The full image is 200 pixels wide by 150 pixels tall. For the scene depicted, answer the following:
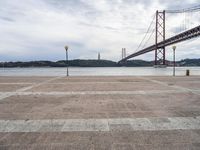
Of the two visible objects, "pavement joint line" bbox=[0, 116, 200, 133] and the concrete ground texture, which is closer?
the concrete ground texture

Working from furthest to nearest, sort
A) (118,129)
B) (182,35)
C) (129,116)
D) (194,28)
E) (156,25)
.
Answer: (156,25) → (182,35) → (194,28) → (129,116) → (118,129)

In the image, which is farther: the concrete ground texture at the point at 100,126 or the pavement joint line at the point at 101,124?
the pavement joint line at the point at 101,124

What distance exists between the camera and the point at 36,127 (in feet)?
17.0

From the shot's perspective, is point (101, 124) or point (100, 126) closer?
point (100, 126)

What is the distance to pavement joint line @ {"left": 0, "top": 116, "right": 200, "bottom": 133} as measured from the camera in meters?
5.04

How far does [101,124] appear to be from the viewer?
539 cm

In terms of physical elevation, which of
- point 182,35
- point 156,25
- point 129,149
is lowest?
point 129,149

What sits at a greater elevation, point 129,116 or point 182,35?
point 182,35

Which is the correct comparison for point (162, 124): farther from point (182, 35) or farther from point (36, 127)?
point (182, 35)

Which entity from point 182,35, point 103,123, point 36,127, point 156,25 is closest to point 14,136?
point 36,127

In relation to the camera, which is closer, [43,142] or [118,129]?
[43,142]

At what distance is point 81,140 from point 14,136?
1296 millimetres

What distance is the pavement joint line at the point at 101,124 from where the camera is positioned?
5035 millimetres

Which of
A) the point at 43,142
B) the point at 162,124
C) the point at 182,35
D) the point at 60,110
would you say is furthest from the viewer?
the point at 182,35
